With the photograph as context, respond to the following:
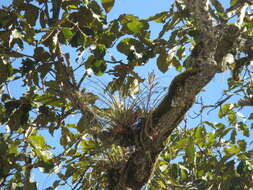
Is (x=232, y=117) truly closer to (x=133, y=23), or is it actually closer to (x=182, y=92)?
(x=133, y=23)

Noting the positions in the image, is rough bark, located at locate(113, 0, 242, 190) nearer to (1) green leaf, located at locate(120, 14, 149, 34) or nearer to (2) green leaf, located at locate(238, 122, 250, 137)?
(1) green leaf, located at locate(120, 14, 149, 34)

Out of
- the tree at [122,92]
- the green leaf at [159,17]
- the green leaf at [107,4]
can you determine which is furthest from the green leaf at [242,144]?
the green leaf at [107,4]

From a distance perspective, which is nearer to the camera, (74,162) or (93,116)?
(93,116)

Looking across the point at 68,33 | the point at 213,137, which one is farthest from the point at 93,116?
the point at 213,137

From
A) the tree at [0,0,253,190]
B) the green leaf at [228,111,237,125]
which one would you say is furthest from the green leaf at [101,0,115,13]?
the green leaf at [228,111,237,125]

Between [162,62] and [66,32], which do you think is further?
[162,62]

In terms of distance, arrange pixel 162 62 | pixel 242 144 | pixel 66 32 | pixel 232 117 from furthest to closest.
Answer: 1. pixel 232 117
2. pixel 242 144
3. pixel 162 62
4. pixel 66 32

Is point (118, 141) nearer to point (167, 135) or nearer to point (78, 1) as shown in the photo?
point (167, 135)

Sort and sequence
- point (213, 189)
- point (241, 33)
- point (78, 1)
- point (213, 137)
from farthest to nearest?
1. point (213, 137)
2. point (213, 189)
3. point (78, 1)
4. point (241, 33)

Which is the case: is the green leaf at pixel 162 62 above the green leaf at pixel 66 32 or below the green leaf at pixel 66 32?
above

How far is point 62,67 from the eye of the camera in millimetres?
2121

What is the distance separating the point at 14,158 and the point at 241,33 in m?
1.15

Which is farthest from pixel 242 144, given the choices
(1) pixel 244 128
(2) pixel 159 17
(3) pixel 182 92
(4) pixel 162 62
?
(3) pixel 182 92

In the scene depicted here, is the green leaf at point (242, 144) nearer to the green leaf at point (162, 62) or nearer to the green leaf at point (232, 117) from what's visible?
the green leaf at point (232, 117)
